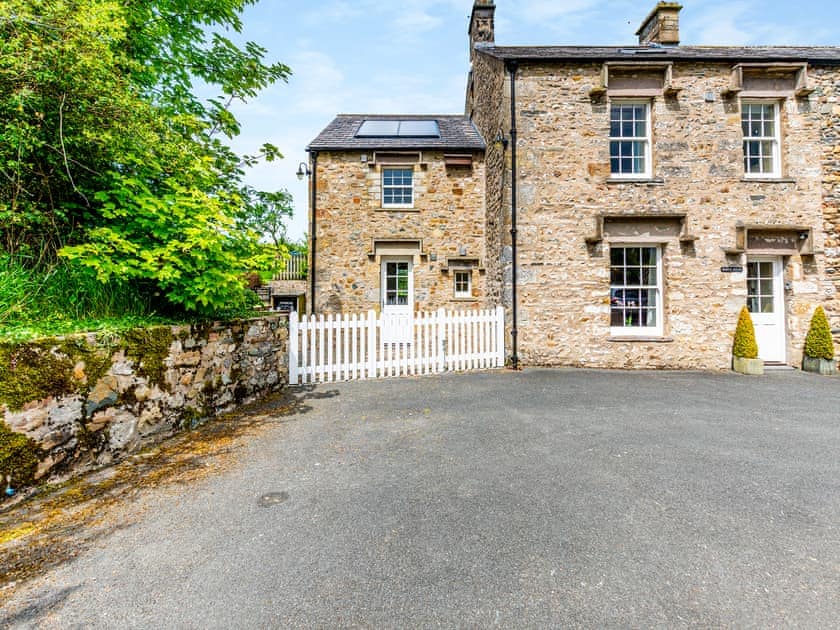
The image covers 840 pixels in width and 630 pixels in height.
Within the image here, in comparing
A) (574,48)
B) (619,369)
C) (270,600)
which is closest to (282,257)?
(270,600)

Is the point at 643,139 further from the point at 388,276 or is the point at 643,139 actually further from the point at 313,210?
the point at 313,210

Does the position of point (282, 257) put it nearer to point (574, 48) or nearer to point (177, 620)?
point (177, 620)

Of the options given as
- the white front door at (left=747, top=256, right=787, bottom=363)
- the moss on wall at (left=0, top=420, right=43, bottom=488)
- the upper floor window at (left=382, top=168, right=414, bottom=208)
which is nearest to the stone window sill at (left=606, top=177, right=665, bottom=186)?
the white front door at (left=747, top=256, right=787, bottom=363)

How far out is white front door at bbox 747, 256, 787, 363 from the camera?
8.91 m

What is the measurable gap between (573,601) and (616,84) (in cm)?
1031

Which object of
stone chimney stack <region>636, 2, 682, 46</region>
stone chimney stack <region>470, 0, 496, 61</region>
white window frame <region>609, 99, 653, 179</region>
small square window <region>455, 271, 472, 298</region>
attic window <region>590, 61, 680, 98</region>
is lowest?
→ small square window <region>455, 271, 472, 298</region>

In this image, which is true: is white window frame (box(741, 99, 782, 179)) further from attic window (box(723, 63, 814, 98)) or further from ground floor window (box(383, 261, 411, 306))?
ground floor window (box(383, 261, 411, 306))

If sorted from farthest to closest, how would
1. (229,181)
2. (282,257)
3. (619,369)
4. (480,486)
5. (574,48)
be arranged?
(574,48), (619,369), (229,181), (282,257), (480,486)

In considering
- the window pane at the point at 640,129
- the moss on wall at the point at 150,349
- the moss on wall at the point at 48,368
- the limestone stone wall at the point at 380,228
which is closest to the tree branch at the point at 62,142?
the moss on wall at the point at 150,349

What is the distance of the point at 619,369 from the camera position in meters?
8.61

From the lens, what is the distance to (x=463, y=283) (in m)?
12.3

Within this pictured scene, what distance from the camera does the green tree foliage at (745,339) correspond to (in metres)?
8.26

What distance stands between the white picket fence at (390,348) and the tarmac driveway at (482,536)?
7.53 ft

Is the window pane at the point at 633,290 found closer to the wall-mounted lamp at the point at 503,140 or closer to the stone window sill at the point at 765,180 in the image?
the stone window sill at the point at 765,180
